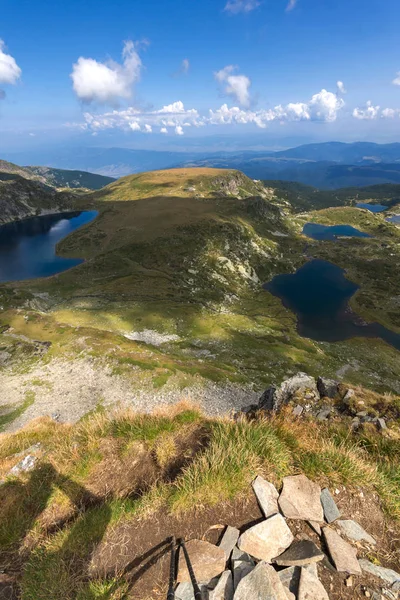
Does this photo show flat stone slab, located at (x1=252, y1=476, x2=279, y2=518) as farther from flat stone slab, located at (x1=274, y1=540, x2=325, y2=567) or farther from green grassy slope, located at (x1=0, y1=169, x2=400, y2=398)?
green grassy slope, located at (x1=0, y1=169, x2=400, y2=398)

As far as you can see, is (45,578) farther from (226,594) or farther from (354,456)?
(354,456)

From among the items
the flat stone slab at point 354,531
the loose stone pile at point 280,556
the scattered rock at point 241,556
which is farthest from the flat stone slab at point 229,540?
the flat stone slab at point 354,531

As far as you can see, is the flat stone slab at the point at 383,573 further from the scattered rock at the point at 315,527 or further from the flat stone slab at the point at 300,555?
the flat stone slab at the point at 300,555

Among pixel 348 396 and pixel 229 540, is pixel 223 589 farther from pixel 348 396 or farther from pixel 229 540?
pixel 348 396

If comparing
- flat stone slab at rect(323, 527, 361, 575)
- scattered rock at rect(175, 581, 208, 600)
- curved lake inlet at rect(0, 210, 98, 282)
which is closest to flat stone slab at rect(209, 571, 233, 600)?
scattered rock at rect(175, 581, 208, 600)

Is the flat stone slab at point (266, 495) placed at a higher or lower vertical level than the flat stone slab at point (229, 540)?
lower

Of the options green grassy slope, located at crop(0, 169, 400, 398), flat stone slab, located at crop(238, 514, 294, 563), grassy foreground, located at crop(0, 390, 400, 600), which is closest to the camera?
flat stone slab, located at crop(238, 514, 294, 563)
